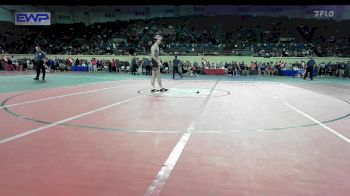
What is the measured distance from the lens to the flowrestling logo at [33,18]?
3453 centimetres

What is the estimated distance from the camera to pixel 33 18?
116 ft

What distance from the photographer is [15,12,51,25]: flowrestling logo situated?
34.5m

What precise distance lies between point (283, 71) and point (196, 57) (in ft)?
24.5

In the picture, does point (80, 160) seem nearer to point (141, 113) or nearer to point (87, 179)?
point (87, 179)

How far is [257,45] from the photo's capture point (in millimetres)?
33125

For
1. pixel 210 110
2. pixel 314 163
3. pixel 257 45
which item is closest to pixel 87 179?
pixel 314 163

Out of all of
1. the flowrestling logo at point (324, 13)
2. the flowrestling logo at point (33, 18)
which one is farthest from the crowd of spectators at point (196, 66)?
the flowrestling logo at point (324, 13)

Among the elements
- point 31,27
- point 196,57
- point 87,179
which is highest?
point 31,27

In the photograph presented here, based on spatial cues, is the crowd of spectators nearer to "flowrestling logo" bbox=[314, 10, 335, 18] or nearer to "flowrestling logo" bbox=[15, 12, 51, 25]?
"flowrestling logo" bbox=[15, 12, 51, 25]

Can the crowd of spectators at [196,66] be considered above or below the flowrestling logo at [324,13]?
below

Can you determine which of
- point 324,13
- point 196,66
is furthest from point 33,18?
point 324,13

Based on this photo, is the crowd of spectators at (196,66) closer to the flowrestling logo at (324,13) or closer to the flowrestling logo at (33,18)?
the flowrestling logo at (33,18)

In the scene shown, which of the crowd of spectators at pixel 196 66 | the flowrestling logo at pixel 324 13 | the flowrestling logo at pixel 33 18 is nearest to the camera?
the crowd of spectators at pixel 196 66

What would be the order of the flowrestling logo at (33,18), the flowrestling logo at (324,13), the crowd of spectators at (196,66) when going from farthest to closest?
the flowrestling logo at (324,13) → the flowrestling logo at (33,18) → the crowd of spectators at (196,66)
